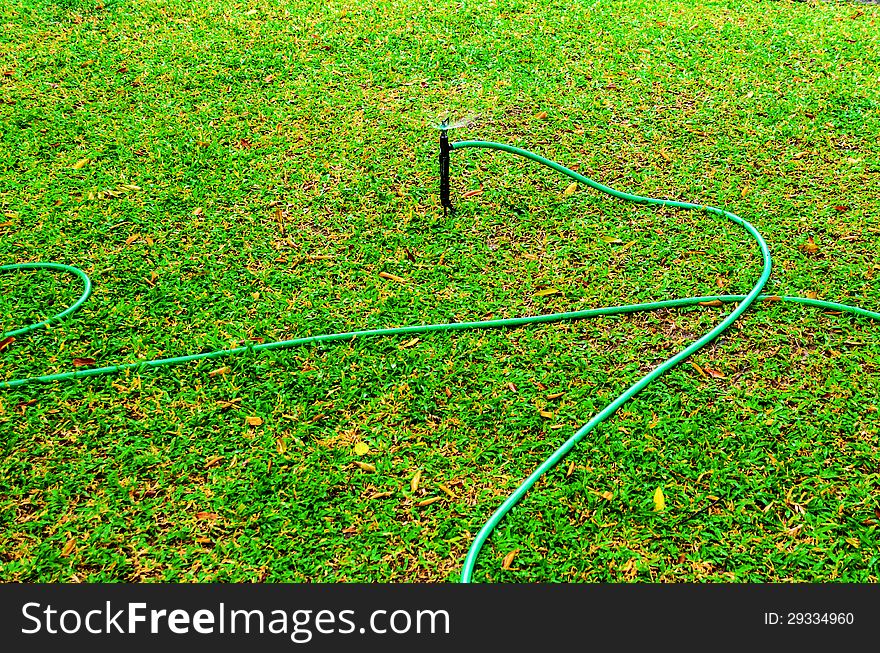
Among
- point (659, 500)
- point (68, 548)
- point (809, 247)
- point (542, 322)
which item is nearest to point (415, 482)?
point (659, 500)

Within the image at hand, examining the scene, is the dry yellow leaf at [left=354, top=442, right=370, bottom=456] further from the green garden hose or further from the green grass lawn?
the green garden hose

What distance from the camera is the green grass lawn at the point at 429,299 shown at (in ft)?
7.54

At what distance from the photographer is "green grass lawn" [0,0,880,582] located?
2299 millimetres

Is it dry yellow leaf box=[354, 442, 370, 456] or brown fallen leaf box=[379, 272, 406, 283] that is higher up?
brown fallen leaf box=[379, 272, 406, 283]

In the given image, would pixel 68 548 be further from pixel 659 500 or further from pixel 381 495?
pixel 659 500

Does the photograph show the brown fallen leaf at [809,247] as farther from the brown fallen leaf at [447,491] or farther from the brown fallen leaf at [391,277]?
the brown fallen leaf at [447,491]

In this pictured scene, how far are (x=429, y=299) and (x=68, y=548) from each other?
157cm

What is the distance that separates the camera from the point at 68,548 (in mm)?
2240

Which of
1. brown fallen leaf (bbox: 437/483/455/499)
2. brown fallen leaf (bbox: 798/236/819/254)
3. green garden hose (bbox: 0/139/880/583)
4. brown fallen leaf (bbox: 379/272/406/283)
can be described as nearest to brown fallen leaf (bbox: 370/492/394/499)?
brown fallen leaf (bbox: 437/483/455/499)

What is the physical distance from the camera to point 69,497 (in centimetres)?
238

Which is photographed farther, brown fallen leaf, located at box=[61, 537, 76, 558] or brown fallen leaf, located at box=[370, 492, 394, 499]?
brown fallen leaf, located at box=[370, 492, 394, 499]

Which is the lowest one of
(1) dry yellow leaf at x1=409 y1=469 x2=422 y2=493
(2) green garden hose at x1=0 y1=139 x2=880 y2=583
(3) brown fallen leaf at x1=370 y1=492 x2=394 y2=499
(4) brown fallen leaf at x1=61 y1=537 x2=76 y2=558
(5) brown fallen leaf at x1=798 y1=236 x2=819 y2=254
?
(4) brown fallen leaf at x1=61 y1=537 x2=76 y2=558

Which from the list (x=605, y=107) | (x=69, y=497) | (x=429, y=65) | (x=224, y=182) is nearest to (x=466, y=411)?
(x=69, y=497)

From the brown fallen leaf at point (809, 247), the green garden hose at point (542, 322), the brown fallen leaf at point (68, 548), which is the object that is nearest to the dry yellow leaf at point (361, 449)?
the green garden hose at point (542, 322)
